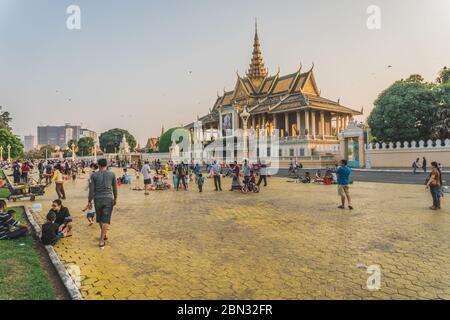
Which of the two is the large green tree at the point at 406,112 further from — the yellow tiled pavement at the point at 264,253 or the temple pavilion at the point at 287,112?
the yellow tiled pavement at the point at 264,253

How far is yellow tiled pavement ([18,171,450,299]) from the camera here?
3924mm

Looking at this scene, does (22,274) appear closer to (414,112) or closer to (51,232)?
(51,232)

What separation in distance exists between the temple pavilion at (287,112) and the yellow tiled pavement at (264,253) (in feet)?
103

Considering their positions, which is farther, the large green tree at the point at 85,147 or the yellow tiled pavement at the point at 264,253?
the large green tree at the point at 85,147

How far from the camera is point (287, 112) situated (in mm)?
48312

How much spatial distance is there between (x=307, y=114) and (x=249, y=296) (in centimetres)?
4379

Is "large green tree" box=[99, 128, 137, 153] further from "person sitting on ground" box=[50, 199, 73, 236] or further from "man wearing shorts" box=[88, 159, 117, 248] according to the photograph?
"man wearing shorts" box=[88, 159, 117, 248]

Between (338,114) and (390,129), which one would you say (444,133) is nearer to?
(390,129)

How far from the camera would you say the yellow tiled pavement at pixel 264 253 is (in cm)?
392

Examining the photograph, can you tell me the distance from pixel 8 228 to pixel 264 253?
538 centimetres

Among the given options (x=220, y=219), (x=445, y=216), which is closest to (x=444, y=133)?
(x=445, y=216)

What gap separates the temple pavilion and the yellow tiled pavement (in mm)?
31273

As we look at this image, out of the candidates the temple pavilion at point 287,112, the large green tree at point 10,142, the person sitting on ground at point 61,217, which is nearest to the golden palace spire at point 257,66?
the temple pavilion at point 287,112

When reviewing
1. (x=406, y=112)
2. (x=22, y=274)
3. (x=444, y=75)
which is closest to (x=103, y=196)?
(x=22, y=274)
